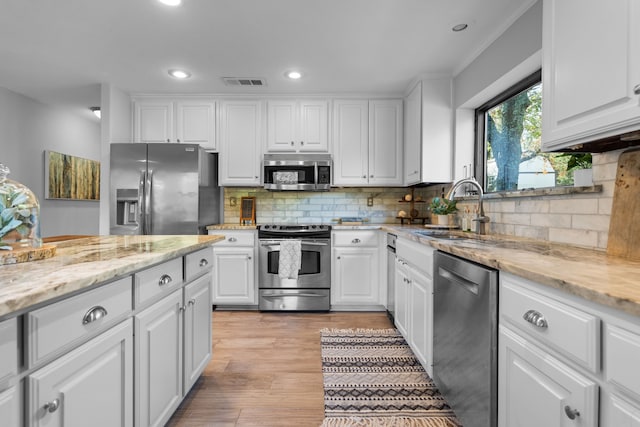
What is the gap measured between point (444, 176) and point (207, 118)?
266 centimetres

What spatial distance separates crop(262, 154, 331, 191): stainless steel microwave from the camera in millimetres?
3660

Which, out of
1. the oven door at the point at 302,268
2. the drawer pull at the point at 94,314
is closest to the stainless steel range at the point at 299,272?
the oven door at the point at 302,268

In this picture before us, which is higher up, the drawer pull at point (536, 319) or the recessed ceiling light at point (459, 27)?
the recessed ceiling light at point (459, 27)

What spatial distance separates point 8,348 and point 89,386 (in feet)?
1.12

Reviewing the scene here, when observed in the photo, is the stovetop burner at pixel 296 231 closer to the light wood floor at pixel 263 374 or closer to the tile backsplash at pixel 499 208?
the tile backsplash at pixel 499 208

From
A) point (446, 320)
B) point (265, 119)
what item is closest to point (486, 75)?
point (446, 320)

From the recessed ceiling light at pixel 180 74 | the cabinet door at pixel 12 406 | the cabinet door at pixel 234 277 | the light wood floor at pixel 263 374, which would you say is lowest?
the light wood floor at pixel 263 374

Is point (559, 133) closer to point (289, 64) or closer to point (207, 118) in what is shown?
point (289, 64)

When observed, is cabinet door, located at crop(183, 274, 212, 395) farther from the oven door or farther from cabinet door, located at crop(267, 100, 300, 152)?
cabinet door, located at crop(267, 100, 300, 152)

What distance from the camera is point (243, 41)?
259 cm

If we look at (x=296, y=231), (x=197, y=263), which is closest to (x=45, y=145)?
(x=296, y=231)

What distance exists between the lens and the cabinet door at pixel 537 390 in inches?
33.3

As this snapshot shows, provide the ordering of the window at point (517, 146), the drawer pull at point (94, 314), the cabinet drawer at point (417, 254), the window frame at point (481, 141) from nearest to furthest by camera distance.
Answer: the drawer pull at point (94, 314) → the cabinet drawer at point (417, 254) → the window at point (517, 146) → the window frame at point (481, 141)

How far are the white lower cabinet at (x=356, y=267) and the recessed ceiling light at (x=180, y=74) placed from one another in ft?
7.05
